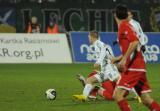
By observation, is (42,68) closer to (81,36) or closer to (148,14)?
(81,36)

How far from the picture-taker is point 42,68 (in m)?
28.0

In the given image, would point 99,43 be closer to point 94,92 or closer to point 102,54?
point 102,54

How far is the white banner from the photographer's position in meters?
29.7

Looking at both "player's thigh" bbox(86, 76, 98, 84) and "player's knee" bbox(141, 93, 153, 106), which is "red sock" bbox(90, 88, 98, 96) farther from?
"player's knee" bbox(141, 93, 153, 106)

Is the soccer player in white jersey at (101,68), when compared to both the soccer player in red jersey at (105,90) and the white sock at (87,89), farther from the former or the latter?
the soccer player in red jersey at (105,90)

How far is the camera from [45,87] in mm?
20062

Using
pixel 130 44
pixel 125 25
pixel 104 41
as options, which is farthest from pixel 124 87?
pixel 104 41

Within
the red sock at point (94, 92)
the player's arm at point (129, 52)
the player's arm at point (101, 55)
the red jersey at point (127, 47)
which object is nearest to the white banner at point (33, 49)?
the red sock at point (94, 92)

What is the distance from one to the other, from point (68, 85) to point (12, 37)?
31.8 feet

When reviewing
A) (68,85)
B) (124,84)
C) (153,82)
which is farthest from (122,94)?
(153,82)

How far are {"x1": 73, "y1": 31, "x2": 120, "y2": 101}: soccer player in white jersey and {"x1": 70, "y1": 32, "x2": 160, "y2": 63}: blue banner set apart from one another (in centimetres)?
1430

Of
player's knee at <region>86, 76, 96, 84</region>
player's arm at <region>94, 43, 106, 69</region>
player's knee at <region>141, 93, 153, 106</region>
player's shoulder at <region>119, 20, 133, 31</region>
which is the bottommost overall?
player's knee at <region>86, 76, 96, 84</region>

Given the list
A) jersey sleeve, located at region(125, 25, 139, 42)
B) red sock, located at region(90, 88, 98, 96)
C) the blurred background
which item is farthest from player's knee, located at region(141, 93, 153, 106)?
the blurred background

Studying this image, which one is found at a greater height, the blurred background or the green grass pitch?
the blurred background
